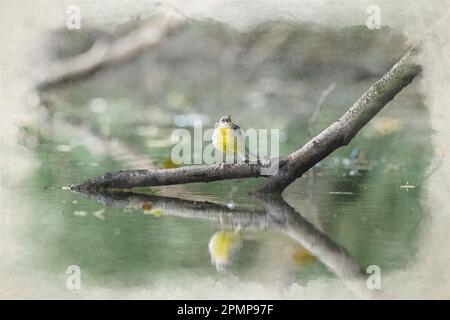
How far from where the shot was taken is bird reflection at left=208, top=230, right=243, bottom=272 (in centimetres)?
312

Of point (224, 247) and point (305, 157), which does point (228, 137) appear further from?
point (224, 247)

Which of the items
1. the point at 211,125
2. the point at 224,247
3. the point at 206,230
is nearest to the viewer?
the point at 224,247

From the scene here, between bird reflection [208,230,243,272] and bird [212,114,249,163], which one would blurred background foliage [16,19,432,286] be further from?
bird [212,114,249,163]

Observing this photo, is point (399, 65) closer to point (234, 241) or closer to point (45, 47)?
point (234, 241)

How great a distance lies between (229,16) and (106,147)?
1.50m

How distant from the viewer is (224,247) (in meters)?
3.28

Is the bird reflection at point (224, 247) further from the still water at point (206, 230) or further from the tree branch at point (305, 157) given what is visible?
the tree branch at point (305, 157)

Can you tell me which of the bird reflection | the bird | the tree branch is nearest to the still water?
the bird reflection

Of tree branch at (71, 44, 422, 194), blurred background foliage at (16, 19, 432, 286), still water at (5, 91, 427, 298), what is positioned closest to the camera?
still water at (5, 91, 427, 298)

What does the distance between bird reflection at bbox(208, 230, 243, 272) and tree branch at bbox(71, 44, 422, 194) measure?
2.63 feet

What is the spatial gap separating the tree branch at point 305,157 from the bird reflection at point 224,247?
80cm

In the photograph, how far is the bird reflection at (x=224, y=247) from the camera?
10.2ft

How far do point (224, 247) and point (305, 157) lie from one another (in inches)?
43.1

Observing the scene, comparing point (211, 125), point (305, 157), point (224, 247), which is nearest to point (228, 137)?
point (305, 157)
